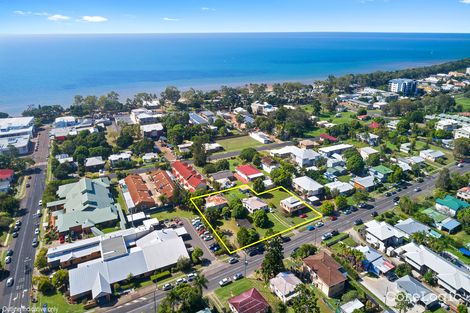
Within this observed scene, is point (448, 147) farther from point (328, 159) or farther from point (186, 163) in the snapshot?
point (186, 163)

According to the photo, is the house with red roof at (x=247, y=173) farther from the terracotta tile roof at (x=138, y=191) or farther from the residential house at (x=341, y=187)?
the terracotta tile roof at (x=138, y=191)

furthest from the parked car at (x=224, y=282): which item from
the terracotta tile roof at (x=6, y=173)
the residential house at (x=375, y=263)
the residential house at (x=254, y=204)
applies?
the terracotta tile roof at (x=6, y=173)

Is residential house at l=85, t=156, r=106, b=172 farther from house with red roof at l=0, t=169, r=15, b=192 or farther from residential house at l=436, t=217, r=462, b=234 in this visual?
residential house at l=436, t=217, r=462, b=234

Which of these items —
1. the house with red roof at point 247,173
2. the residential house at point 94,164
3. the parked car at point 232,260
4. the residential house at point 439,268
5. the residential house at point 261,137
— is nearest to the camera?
the residential house at point 439,268

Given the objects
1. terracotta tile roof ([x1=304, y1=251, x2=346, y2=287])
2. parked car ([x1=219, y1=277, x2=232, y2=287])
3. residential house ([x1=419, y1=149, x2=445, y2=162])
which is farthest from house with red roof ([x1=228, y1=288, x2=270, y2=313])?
residential house ([x1=419, y1=149, x2=445, y2=162])

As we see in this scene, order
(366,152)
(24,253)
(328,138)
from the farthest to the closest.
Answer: (328,138) → (366,152) → (24,253)

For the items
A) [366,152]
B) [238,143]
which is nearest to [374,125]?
Result: [366,152]

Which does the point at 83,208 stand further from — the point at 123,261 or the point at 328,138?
the point at 328,138
